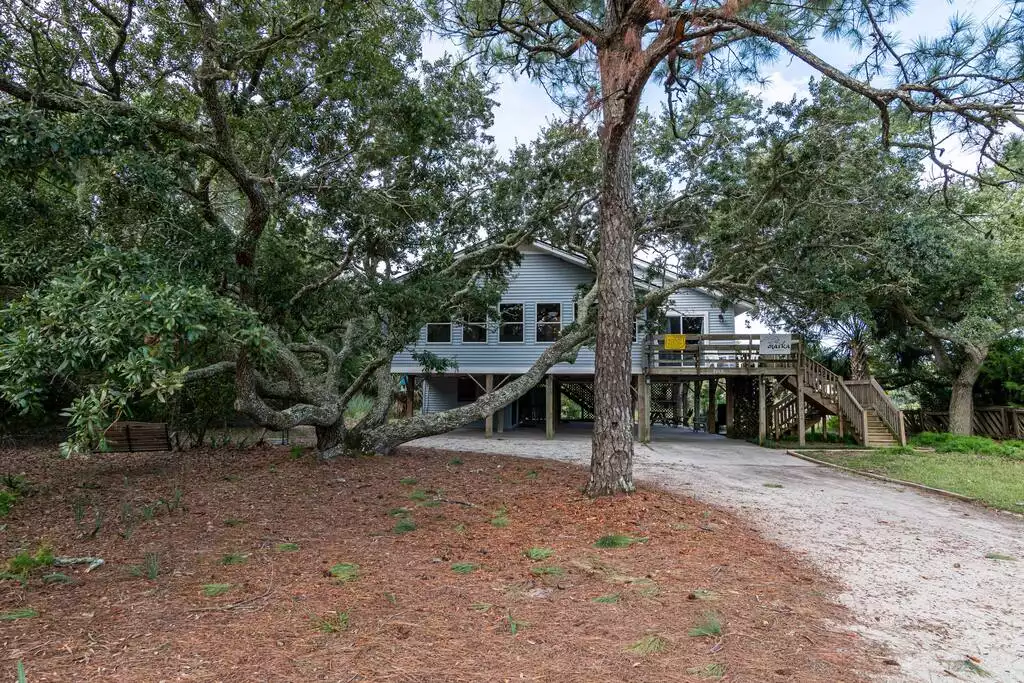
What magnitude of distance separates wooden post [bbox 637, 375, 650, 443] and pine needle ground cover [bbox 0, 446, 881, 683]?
849 centimetres

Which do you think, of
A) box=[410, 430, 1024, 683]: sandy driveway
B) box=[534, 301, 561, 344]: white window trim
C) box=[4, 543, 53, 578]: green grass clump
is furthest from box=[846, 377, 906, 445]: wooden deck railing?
box=[4, 543, 53, 578]: green grass clump

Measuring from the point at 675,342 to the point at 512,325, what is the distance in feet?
15.0

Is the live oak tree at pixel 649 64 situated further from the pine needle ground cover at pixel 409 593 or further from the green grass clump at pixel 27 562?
the green grass clump at pixel 27 562

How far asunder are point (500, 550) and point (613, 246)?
371 centimetres

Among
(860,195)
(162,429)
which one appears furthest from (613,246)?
(162,429)

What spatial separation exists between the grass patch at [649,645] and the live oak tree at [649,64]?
3.29m

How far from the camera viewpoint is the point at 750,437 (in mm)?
16859

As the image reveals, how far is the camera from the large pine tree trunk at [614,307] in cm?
627

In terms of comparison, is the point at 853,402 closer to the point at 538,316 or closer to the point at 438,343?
the point at 538,316

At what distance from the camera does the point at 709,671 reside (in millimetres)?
2666

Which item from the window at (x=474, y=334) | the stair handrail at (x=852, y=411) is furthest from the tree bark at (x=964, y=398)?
the window at (x=474, y=334)

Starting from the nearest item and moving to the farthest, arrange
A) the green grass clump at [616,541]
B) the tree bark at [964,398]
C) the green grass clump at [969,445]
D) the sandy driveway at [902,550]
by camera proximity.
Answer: the sandy driveway at [902,550] → the green grass clump at [616,541] → the green grass clump at [969,445] → the tree bark at [964,398]

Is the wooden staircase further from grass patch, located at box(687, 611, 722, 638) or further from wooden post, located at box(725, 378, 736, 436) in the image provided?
grass patch, located at box(687, 611, 722, 638)

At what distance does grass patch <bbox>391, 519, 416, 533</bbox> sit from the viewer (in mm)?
5152
